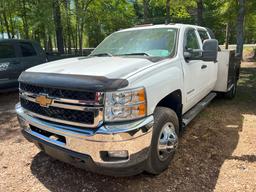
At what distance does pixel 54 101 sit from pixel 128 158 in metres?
0.98

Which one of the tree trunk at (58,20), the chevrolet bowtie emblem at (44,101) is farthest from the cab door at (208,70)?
the tree trunk at (58,20)

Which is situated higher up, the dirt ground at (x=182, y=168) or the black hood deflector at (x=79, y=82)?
the black hood deflector at (x=79, y=82)

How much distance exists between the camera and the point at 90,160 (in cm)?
256

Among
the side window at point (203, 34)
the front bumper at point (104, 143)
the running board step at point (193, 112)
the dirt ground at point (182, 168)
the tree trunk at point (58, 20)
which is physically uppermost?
the tree trunk at point (58, 20)

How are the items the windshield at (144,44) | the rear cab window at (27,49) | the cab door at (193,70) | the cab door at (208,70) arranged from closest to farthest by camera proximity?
the windshield at (144,44)
the cab door at (193,70)
the cab door at (208,70)
the rear cab window at (27,49)

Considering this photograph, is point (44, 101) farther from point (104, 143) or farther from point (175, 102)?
point (175, 102)

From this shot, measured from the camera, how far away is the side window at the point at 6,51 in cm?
685

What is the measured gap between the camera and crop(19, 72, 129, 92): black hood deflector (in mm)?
2434

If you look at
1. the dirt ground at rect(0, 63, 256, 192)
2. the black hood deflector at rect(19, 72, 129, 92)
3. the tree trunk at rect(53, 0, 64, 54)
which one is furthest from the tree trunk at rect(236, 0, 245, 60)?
the black hood deflector at rect(19, 72, 129, 92)

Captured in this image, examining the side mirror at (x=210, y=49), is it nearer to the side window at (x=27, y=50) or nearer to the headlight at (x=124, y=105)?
the headlight at (x=124, y=105)

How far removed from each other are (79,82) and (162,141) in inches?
49.7

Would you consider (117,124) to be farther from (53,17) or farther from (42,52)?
(53,17)

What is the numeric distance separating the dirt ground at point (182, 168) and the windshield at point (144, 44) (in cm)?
154

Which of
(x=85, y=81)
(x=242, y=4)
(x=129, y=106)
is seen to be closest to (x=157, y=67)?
(x=129, y=106)
